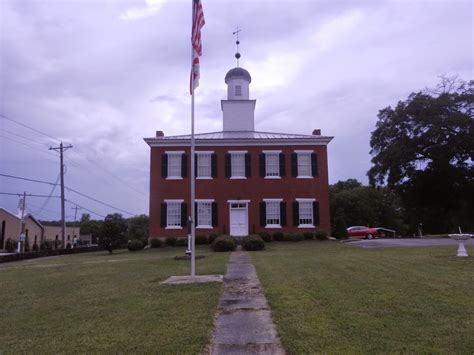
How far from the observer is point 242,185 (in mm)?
29297

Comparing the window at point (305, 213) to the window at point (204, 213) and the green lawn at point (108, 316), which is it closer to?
the window at point (204, 213)

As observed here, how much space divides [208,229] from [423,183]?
747 inches

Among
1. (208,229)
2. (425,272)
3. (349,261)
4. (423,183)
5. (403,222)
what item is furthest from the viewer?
(403,222)

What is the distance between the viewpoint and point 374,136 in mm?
37594

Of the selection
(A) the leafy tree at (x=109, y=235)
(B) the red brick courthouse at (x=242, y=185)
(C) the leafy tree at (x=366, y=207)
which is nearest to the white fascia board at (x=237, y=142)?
(B) the red brick courthouse at (x=242, y=185)

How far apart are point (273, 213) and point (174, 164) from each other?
7.39 metres

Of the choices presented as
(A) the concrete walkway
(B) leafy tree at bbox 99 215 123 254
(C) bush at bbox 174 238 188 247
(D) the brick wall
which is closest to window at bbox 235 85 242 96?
(D) the brick wall

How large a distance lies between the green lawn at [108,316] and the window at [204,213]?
1665cm

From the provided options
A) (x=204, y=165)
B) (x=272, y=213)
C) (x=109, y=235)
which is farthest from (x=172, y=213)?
(x=272, y=213)

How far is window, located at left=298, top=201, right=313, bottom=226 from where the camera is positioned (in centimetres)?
2903

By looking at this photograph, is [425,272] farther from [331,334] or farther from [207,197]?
[207,197]

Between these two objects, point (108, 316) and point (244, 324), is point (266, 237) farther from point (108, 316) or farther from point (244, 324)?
point (244, 324)

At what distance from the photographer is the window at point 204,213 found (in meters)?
29.1

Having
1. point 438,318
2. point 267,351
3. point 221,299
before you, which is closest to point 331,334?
point 267,351
